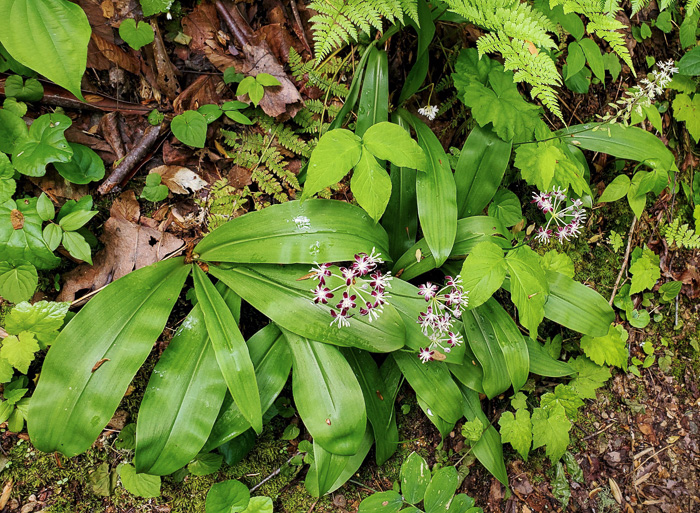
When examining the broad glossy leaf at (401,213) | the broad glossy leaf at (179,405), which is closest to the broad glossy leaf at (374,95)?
the broad glossy leaf at (401,213)

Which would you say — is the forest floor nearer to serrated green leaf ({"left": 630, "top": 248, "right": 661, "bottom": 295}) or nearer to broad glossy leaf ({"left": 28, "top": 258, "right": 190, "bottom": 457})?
serrated green leaf ({"left": 630, "top": 248, "right": 661, "bottom": 295})

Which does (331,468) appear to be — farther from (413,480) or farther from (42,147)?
(42,147)

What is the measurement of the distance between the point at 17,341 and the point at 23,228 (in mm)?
524

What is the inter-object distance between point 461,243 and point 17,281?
2.18 m

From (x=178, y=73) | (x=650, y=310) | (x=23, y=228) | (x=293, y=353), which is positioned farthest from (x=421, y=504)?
(x=178, y=73)

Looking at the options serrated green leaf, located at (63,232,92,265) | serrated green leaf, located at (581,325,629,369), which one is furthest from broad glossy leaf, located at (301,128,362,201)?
serrated green leaf, located at (581,325,629,369)

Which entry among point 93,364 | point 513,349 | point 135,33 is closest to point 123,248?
point 93,364

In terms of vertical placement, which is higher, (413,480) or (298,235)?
(298,235)

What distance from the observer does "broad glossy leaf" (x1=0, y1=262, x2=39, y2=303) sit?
2.08 meters

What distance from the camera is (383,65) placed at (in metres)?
2.58

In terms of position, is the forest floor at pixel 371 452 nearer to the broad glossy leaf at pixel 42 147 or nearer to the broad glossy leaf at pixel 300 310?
the broad glossy leaf at pixel 42 147

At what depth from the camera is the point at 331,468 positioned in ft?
7.00

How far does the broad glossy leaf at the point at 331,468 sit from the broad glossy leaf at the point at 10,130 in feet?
6.81

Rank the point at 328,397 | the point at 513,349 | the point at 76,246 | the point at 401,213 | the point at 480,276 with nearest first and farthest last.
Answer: the point at 480,276
the point at 328,397
the point at 76,246
the point at 513,349
the point at 401,213
